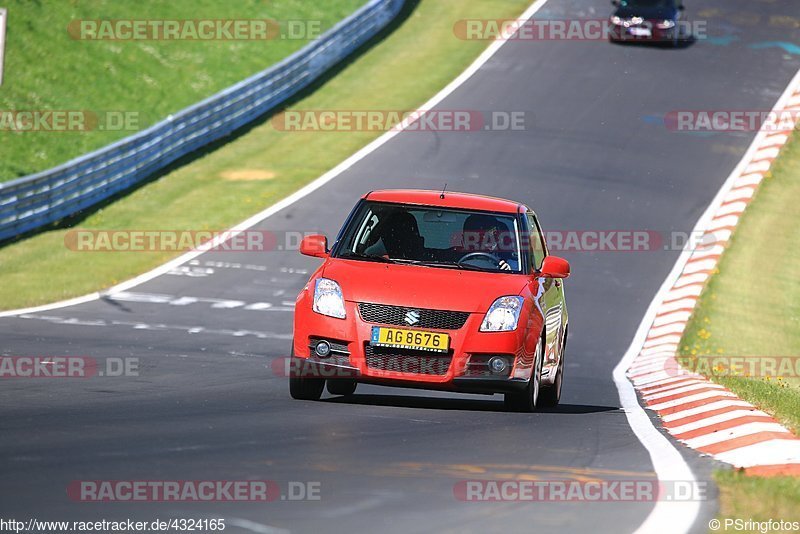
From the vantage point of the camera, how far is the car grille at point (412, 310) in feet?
33.7

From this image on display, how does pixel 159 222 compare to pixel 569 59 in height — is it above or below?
below

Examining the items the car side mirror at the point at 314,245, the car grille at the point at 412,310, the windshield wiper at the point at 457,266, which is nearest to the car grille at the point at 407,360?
the car grille at the point at 412,310

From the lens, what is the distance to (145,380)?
11773 mm

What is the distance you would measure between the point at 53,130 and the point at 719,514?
25.3m

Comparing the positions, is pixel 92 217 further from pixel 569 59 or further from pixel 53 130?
pixel 569 59

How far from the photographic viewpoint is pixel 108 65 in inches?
1318

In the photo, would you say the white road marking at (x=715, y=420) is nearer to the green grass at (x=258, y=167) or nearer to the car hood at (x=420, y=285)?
the car hood at (x=420, y=285)

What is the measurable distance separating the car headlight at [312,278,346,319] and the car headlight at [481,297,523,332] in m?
1.07

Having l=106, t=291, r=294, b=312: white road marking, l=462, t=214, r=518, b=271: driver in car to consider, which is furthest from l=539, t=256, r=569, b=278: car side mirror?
l=106, t=291, r=294, b=312: white road marking

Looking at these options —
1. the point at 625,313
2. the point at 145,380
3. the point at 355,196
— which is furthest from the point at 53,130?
the point at 145,380

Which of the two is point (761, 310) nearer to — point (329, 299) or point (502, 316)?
point (502, 316)

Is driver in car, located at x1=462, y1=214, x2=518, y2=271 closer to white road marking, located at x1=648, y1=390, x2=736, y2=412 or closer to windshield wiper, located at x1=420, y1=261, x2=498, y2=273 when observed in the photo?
windshield wiper, located at x1=420, y1=261, x2=498, y2=273

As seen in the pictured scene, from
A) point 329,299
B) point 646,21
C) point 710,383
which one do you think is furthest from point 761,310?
point 646,21

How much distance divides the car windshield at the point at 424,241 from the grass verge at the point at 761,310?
8.53ft
